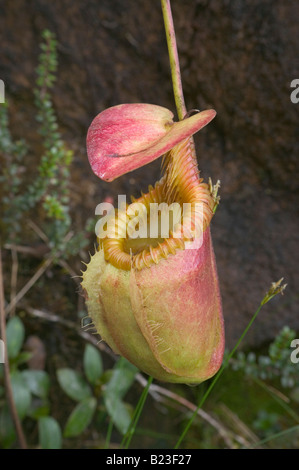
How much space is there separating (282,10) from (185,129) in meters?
0.66

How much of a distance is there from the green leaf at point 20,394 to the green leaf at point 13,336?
0.20ft

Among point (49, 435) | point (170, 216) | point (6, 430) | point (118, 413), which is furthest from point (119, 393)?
point (170, 216)

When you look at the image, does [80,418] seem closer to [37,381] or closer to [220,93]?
[37,381]

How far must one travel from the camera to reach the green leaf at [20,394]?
130 cm

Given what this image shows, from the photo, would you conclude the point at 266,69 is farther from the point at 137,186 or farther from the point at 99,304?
the point at 99,304

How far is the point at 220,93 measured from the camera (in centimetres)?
128

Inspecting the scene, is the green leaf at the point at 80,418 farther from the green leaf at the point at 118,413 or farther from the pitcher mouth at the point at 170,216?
the pitcher mouth at the point at 170,216

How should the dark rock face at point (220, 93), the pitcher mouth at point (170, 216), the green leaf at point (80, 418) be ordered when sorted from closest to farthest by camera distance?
A: the pitcher mouth at point (170, 216)
the dark rock face at point (220, 93)
the green leaf at point (80, 418)

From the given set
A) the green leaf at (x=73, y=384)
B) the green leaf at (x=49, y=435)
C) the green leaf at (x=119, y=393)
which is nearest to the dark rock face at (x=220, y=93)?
the green leaf at (x=119, y=393)

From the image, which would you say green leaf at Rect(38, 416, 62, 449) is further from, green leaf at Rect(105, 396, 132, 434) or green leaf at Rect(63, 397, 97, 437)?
green leaf at Rect(105, 396, 132, 434)

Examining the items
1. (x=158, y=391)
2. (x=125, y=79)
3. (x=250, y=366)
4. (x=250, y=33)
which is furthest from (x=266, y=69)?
(x=158, y=391)

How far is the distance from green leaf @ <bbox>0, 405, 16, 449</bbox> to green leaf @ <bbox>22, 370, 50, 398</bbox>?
98mm

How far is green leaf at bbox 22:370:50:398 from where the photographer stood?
4.49 ft

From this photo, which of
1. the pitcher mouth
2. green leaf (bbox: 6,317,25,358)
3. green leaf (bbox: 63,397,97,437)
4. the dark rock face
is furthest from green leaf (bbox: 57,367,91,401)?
the pitcher mouth
